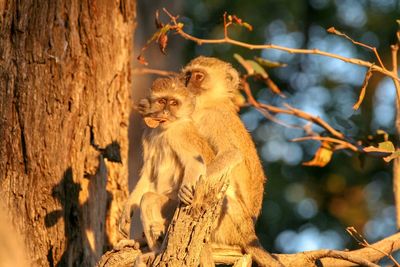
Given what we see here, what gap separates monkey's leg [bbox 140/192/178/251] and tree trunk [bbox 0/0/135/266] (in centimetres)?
56

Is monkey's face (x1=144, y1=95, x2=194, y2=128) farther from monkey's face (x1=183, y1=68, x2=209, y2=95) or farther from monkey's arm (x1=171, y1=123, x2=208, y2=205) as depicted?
monkey's face (x1=183, y1=68, x2=209, y2=95)

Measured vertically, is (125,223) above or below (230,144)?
below

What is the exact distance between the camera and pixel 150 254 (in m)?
5.12

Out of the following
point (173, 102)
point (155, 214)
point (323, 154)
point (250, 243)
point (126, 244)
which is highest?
point (173, 102)

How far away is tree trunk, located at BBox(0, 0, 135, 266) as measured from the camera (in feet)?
18.2

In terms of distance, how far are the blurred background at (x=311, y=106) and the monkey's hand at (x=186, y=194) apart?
228 inches

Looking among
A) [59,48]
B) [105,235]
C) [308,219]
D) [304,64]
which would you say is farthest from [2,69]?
[304,64]

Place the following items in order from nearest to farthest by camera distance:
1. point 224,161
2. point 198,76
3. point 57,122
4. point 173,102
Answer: point 57,122 < point 224,161 < point 173,102 < point 198,76

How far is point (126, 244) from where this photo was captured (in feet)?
17.7

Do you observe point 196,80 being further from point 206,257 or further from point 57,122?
point 206,257

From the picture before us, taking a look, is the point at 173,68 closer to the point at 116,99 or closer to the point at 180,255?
the point at 116,99

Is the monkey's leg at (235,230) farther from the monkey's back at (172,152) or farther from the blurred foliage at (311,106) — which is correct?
the blurred foliage at (311,106)

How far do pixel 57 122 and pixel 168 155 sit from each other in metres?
0.87

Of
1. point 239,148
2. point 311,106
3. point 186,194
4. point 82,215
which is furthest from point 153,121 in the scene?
point 311,106
